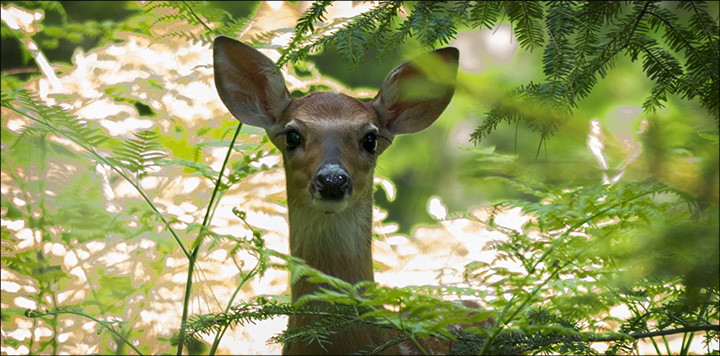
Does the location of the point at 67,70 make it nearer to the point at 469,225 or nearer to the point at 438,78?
the point at 469,225

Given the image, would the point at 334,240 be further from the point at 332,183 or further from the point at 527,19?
the point at 527,19

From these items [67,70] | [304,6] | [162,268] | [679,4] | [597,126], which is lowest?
[597,126]

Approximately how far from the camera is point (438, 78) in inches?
41.5

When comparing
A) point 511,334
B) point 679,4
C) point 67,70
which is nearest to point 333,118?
point 511,334

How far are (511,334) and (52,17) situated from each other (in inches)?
166

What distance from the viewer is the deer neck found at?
6.69 ft

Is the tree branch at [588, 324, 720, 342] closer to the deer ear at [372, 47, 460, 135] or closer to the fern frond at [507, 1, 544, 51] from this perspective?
the fern frond at [507, 1, 544, 51]

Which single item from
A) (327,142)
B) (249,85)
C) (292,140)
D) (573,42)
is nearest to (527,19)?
(573,42)

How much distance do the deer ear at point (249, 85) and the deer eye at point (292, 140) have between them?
7.0 inches

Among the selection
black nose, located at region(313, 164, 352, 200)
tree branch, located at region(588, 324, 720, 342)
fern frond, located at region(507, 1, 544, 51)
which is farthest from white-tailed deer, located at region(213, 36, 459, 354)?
tree branch, located at region(588, 324, 720, 342)

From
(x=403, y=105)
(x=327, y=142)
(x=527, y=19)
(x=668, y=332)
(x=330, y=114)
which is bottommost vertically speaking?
(x=668, y=332)

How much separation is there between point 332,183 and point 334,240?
29 centimetres

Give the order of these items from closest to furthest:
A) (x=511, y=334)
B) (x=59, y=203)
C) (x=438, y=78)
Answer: (x=438, y=78), (x=511, y=334), (x=59, y=203)

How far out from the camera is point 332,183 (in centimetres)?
182
